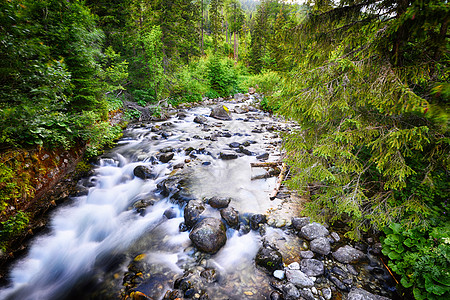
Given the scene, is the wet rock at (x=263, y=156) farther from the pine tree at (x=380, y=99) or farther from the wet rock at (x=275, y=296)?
the wet rock at (x=275, y=296)

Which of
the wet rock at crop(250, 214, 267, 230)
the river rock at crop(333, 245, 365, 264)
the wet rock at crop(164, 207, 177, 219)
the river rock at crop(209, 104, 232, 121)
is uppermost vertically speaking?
the river rock at crop(209, 104, 232, 121)

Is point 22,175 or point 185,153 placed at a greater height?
point 22,175

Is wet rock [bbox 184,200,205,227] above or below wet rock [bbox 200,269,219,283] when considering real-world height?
above

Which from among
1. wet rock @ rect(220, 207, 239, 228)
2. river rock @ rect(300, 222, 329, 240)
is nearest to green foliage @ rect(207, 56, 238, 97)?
wet rock @ rect(220, 207, 239, 228)

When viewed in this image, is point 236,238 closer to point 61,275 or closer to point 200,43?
point 61,275

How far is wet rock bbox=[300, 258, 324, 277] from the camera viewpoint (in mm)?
3494

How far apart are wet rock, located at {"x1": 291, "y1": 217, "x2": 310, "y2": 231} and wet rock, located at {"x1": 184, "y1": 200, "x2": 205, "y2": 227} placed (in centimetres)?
260

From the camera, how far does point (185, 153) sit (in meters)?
9.34

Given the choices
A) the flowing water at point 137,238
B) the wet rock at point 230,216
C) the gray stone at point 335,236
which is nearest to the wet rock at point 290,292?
the flowing water at point 137,238

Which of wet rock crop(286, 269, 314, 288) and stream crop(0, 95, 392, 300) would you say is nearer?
wet rock crop(286, 269, 314, 288)

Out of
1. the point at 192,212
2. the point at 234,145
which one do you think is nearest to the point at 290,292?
the point at 192,212

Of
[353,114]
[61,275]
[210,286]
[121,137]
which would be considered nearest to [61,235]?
[61,275]

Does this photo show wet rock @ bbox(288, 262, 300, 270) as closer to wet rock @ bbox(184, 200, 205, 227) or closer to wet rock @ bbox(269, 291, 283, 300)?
wet rock @ bbox(269, 291, 283, 300)

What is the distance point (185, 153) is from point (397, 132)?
817 centimetres
